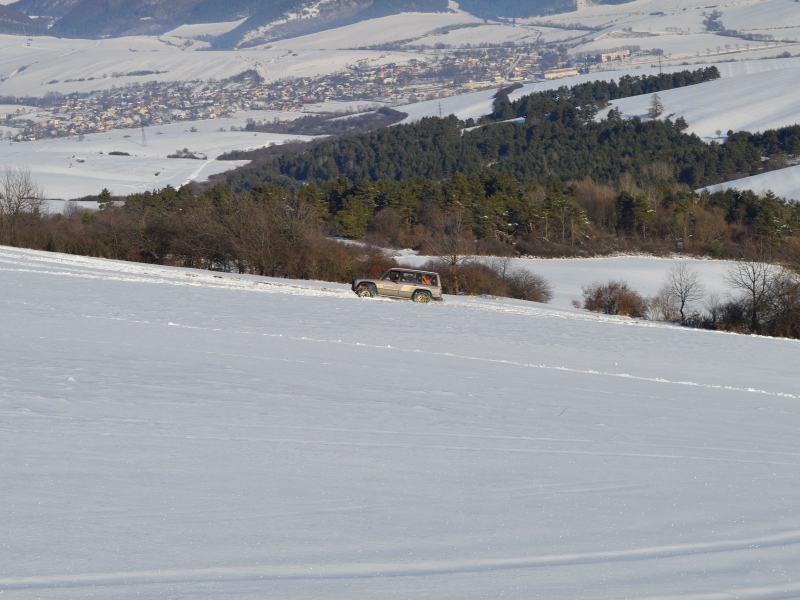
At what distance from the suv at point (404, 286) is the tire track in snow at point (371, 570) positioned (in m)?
23.6

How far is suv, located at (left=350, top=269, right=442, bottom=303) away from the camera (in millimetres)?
31328

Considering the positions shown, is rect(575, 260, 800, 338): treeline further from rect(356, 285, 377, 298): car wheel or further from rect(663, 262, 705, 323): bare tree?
rect(356, 285, 377, 298): car wheel

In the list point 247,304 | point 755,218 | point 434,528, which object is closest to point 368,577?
point 434,528

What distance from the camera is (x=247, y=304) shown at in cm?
2519

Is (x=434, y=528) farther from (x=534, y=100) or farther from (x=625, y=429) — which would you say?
(x=534, y=100)

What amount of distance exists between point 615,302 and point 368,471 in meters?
40.2

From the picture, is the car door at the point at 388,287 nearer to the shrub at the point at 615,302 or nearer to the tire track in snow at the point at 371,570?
the shrub at the point at 615,302

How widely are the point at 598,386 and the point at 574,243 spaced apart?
65274 mm

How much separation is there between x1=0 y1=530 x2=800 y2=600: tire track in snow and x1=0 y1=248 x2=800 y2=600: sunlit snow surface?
2cm

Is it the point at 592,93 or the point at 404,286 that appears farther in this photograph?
the point at 592,93

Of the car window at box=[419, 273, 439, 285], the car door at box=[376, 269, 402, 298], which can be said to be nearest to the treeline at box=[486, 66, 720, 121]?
the car window at box=[419, 273, 439, 285]

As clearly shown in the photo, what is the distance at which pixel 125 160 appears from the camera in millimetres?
146875

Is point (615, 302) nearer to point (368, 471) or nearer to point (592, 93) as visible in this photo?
point (368, 471)

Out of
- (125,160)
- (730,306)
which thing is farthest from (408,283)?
(125,160)
